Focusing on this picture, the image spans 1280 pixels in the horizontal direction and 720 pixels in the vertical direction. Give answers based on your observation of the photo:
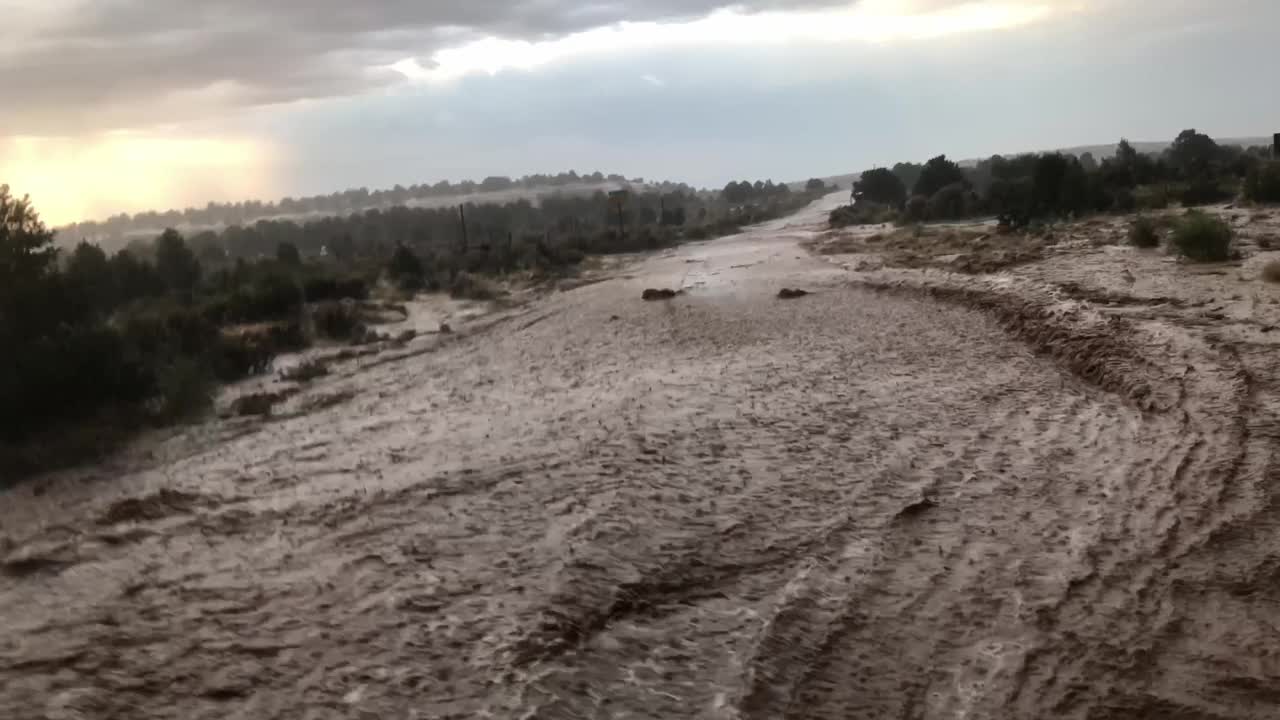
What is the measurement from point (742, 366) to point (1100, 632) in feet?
Answer: 32.2

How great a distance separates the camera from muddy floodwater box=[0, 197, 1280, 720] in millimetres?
5574

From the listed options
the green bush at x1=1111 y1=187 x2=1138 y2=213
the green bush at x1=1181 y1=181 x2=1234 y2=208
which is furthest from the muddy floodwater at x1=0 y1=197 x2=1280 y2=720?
the green bush at x1=1111 y1=187 x2=1138 y2=213

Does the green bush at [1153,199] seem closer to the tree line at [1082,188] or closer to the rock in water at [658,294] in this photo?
the tree line at [1082,188]

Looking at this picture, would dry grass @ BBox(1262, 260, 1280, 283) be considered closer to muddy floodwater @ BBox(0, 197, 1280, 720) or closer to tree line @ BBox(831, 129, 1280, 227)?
muddy floodwater @ BBox(0, 197, 1280, 720)

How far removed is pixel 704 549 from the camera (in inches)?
306

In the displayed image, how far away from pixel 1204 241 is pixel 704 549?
1782 cm

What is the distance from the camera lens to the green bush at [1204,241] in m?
21.0

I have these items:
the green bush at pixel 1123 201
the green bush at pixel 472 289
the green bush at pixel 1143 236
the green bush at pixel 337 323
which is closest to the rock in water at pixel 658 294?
the green bush at pixel 337 323

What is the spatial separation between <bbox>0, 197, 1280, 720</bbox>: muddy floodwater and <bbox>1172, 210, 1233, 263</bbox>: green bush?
20.0 feet

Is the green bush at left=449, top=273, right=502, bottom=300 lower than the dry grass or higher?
higher

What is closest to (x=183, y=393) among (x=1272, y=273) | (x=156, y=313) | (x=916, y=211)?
(x=156, y=313)

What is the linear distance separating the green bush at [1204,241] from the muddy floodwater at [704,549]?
20.0 feet

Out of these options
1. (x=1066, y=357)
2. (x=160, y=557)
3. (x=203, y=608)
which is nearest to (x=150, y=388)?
(x=160, y=557)

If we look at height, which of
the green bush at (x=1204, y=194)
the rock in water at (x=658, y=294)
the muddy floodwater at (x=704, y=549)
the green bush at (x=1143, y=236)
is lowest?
the muddy floodwater at (x=704, y=549)
